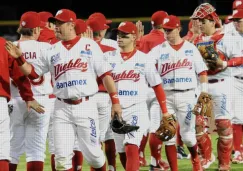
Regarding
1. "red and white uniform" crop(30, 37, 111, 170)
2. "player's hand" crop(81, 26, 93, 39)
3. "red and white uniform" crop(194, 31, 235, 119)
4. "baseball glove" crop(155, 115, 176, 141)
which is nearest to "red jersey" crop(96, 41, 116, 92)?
"player's hand" crop(81, 26, 93, 39)

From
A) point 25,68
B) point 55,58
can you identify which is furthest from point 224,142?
point 25,68

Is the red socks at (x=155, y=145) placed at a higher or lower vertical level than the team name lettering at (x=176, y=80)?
lower

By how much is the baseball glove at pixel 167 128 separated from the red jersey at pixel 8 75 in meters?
1.55

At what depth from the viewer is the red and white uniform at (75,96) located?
Result: 7.28 metres

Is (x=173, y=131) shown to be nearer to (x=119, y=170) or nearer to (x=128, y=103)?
(x=128, y=103)

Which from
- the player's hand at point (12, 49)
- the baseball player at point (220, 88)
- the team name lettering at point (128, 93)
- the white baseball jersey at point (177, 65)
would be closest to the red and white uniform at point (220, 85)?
the baseball player at point (220, 88)

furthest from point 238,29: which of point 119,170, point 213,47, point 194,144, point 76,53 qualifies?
point 76,53

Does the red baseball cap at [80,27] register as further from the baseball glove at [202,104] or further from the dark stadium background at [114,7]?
the dark stadium background at [114,7]

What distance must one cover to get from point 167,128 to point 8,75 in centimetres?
203

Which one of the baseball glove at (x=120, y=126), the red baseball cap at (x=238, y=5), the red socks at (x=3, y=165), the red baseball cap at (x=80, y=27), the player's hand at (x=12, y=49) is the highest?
the red baseball cap at (x=238, y=5)

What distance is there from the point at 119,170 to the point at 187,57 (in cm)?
193

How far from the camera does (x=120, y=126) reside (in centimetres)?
745

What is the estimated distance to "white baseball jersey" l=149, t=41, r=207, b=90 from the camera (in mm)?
8797

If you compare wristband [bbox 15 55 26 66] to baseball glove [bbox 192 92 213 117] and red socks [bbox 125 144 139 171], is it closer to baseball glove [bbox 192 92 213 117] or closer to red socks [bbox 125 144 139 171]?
red socks [bbox 125 144 139 171]
